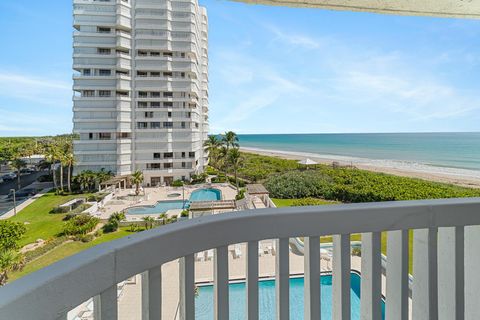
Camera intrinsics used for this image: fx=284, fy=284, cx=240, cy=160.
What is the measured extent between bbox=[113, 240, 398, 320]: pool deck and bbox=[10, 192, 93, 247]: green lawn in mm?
584

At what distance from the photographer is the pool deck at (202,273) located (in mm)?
463

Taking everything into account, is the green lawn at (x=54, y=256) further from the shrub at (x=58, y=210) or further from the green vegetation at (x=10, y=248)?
the shrub at (x=58, y=210)

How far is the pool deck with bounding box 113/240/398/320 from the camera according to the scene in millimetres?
463

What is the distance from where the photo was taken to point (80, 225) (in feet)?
3.17

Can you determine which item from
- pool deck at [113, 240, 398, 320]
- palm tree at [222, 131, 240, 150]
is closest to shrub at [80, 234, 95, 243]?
pool deck at [113, 240, 398, 320]

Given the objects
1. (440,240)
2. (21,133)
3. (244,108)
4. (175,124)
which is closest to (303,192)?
(440,240)

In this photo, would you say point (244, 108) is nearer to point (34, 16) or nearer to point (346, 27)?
point (346, 27)

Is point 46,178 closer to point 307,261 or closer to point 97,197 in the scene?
point 97,197

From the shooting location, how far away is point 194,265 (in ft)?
1.68

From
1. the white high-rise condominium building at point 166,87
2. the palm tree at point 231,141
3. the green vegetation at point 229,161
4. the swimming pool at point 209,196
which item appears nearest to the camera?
the swimming pool at point 209,196

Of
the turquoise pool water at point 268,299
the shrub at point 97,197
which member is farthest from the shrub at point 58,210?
the turquoise pool water at point 268,299

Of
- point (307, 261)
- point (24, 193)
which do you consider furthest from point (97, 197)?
point (307, 261)

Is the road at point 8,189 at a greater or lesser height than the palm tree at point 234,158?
lesser

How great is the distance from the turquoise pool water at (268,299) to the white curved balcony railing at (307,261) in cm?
2
